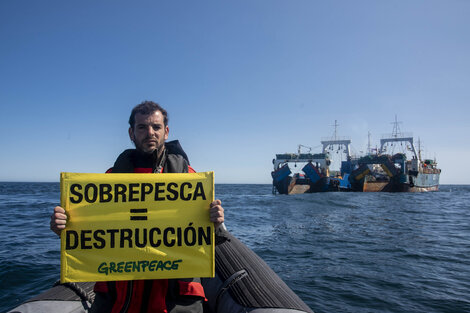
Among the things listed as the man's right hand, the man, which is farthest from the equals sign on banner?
the man's right hand

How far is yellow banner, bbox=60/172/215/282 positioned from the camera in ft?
6.95

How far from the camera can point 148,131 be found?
2.31m

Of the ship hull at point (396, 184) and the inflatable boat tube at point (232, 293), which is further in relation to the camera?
the ship hull at point (396, 184)

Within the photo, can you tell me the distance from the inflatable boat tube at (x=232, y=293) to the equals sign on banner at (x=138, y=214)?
2.70 ft

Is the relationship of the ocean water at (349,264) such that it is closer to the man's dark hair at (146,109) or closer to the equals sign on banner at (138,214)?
the equals sign on banner at (138,214)

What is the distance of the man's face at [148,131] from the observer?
231cm

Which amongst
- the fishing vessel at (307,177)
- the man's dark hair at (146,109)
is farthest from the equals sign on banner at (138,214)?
the fishing vessel at (307,177)

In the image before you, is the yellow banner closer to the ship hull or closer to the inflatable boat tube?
the inflatable boat tube

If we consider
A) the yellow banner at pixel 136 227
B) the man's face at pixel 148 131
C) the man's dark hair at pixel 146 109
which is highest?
the man's dark hair at pixel 146 109

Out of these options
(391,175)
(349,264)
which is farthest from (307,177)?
(349,264)

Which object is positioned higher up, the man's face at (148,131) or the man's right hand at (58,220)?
the man's face at (148,131)

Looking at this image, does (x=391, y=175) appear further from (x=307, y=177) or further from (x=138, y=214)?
(x=138, y=214)

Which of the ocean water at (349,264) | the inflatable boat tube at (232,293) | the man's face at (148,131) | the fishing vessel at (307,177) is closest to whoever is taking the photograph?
the man's face at (148,131)

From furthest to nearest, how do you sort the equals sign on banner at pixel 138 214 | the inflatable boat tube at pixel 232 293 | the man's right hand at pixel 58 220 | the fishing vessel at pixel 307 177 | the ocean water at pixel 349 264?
the fishing vessel at pixel 307 177, the ocean water at pixel 349 264, the inflatable boat tube at pixel 232 293, the equals sign on banner at pixel 138 214, the man's right hand at pixel 58 220
